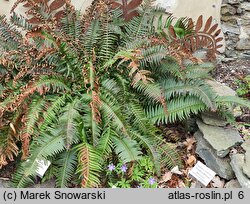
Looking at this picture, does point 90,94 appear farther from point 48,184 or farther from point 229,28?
point 229,28

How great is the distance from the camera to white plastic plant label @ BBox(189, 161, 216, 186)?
136 inches

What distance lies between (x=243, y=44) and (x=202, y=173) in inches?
83.6

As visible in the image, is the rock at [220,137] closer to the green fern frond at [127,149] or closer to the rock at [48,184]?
the green fern frond at [127,149]

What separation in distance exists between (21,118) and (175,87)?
1.55 metres

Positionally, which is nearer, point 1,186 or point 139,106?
point 1,186

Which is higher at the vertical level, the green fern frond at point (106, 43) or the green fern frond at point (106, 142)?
the green fern frond at point (106, 43)

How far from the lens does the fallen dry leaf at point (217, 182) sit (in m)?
3.51

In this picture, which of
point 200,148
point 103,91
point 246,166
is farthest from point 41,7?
point 246,166

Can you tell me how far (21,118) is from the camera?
11.5ft

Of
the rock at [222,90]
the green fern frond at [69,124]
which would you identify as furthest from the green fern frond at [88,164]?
the rock at [222,90]

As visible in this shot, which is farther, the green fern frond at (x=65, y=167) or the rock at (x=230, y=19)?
the rock at (x=230, y=19)

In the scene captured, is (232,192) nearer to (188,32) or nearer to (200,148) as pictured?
(200,148)

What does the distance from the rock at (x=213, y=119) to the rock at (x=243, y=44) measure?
1445 millimetres

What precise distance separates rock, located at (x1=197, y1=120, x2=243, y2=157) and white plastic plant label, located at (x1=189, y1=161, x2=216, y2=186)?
0.19m
